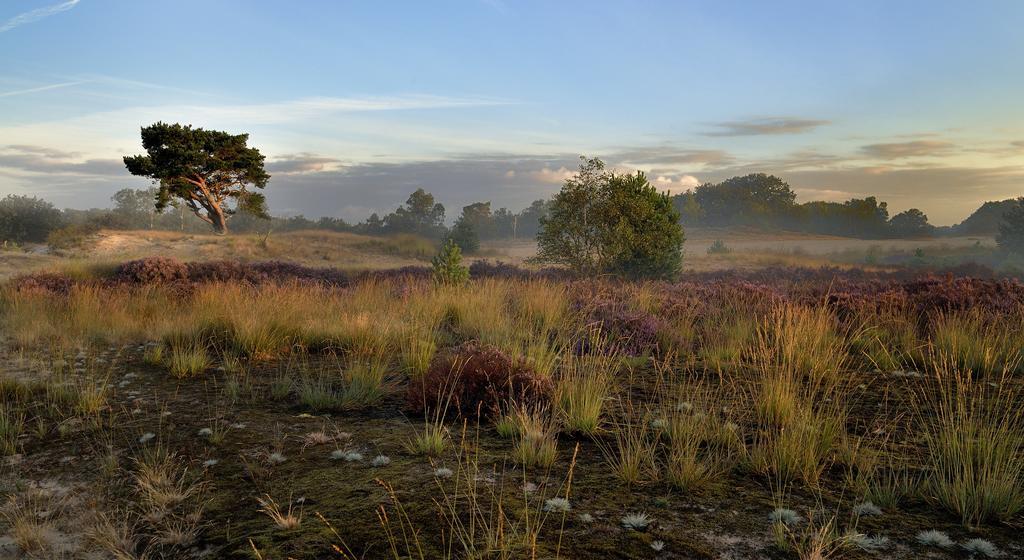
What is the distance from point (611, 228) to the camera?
1680 cm

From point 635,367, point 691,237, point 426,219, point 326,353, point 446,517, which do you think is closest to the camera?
point 446,517

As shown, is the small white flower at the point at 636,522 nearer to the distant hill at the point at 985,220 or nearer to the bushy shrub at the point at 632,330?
the bushy shrub at the point at 632,330

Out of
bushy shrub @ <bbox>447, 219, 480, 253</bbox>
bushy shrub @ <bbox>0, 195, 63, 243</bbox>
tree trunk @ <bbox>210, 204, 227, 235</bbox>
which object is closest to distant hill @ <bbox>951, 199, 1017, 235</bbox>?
bushy shrub @ <bbox>447, 219, 480, 253</bbox>

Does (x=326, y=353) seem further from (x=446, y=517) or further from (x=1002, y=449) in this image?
→ (x=1002, y=449)

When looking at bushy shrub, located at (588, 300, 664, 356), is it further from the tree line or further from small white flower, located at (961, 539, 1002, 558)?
the tree line

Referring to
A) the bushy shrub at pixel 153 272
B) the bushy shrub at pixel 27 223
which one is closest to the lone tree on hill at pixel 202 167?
the bushy shrub at pixel 27 223

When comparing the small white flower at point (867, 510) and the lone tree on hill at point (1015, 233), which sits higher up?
the lone tree on hill at point (1015, 233)

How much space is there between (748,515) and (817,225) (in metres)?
79.9

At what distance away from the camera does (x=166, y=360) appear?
748cm

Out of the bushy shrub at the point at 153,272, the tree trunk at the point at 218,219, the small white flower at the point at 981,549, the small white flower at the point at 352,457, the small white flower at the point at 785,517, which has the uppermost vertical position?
the tree trunk at the point at 218,219

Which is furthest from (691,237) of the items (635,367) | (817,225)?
(635,367)

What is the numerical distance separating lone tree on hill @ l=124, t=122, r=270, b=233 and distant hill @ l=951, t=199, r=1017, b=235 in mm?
80627

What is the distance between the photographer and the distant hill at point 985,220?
75938 millimetres

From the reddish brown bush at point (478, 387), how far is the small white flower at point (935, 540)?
2.73 metres
